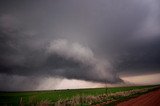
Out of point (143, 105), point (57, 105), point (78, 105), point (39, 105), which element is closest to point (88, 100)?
point (78, 105)

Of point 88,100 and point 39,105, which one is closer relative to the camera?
point 39,105

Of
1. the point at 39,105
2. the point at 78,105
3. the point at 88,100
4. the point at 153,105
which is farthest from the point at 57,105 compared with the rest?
the point at 153,105

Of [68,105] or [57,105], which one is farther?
[68,105]

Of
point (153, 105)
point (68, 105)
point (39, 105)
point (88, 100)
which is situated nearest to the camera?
point (153, 105)

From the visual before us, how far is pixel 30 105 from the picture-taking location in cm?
3136

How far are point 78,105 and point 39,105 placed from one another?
28.3ft

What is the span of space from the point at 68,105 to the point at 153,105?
1840 cm

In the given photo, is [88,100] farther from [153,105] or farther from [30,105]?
[153,105]

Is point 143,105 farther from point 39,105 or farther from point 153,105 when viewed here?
point 39,105

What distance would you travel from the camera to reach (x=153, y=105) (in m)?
19.7

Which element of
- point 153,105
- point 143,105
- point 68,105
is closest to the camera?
point 153,105

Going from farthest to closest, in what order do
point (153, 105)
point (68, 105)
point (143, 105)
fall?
1. point (68, 105)
2. point (143, 105)
3. point (153, 105)

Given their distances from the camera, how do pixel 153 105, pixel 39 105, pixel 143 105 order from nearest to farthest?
pixel 153 105 → pixel 143 105 → pixel 39 105

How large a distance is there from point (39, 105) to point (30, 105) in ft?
7.83
